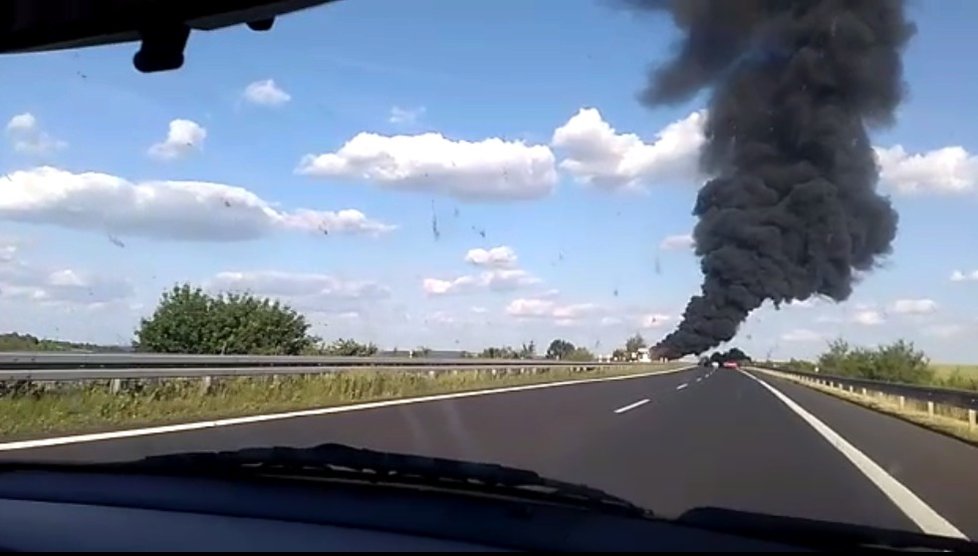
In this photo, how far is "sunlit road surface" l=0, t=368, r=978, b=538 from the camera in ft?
27.9

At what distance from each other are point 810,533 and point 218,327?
29.8 meters

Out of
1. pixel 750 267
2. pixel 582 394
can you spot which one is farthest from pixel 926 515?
pixel 750 267

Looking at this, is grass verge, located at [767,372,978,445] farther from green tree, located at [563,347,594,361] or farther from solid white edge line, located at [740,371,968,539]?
green tree, located at [563,347,594,361]

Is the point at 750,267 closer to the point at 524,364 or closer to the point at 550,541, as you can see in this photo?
the point at 524,364

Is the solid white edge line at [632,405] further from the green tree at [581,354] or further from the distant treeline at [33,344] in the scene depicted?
the green tree at [581,354]

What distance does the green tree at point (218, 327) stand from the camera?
99.0 feet

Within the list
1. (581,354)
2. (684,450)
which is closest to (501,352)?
(581,354)

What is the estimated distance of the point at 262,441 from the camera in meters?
12.6

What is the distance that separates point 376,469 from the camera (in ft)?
13.4

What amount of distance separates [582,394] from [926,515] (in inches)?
770

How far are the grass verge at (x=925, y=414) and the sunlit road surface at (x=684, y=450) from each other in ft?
1.78

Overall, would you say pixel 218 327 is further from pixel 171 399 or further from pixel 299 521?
pixel 299 521

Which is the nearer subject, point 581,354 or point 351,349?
point 351,349

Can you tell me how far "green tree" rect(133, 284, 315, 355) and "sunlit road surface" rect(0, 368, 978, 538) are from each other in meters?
12.1
